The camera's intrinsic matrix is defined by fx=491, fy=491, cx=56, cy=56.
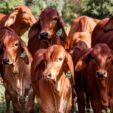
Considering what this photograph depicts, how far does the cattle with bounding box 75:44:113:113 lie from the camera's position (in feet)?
21.6

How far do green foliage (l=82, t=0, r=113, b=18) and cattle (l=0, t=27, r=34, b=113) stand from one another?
15300mm

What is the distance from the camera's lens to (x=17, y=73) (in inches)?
297

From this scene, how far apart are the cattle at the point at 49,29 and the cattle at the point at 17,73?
0.87 meters

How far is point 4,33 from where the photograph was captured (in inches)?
293

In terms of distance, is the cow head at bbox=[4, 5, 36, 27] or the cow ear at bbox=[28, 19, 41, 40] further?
the cow head at bbox=[4, 5, 36, 27]

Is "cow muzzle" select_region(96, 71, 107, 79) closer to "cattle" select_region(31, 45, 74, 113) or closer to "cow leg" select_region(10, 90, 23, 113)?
"cattle" select_region(31, 45, 74, 113)

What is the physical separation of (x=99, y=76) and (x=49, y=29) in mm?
2218

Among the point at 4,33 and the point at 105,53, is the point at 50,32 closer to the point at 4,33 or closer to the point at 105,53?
the point at 4,33

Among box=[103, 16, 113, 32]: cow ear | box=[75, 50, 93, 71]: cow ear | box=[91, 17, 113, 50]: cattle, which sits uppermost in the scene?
box=[103, 16, 113, 32]: cow ear

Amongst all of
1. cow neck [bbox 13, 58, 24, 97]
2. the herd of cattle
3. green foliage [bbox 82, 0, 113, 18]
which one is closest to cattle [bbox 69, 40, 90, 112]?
the herd of cattle

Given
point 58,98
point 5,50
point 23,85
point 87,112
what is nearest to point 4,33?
point 5,50

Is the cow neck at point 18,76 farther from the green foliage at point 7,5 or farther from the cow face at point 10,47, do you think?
the green foliage at point 7,5

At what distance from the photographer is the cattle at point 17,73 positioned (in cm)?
733

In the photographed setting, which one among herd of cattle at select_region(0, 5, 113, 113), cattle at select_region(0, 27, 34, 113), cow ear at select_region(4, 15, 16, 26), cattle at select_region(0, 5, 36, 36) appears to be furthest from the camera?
cattle at select_region(0, 5, 36, 36)
